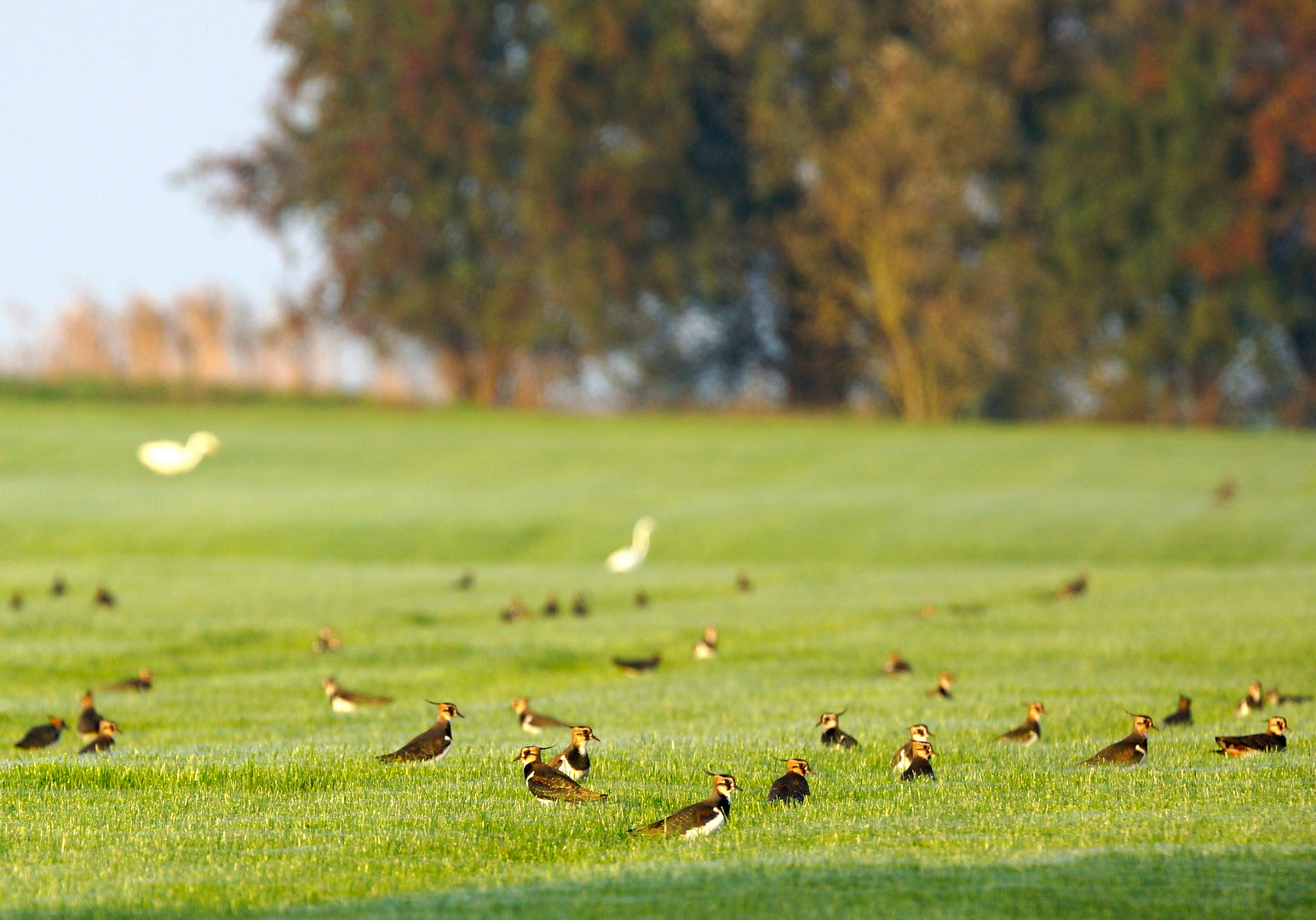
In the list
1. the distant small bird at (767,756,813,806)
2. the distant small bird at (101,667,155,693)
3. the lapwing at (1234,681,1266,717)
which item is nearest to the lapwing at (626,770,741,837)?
the distant small bird at (767,756,813,806)

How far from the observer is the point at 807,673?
2447 cm

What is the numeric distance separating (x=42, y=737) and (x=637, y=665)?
28.4ft

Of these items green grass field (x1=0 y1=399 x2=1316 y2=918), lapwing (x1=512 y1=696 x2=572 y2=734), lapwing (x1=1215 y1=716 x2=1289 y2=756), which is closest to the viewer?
green grass field (x1=0 y1=399 x2=1316 y2=918)

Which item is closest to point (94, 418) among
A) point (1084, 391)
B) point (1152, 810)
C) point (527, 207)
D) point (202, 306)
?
point (202, 306)

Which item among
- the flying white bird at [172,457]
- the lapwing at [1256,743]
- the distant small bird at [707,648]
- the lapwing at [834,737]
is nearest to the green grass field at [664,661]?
the lapwing at [1256,743]

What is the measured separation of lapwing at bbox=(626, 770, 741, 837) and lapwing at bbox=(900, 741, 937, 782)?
2.28 m

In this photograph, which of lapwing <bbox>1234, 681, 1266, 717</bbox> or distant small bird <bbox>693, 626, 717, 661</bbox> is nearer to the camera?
lapwing <bbox>1234, 681, 1266, 717</bbox>

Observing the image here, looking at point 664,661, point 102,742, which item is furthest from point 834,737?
point 664,661

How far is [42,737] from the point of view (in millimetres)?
17641

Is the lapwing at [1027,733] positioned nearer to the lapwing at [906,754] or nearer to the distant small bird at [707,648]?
the lapwing at [906,754]

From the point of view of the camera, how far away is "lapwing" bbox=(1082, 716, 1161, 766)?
14195 mm

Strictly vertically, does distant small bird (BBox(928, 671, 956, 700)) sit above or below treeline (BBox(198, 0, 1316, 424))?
below

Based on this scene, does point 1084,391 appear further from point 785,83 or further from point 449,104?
point 449,104

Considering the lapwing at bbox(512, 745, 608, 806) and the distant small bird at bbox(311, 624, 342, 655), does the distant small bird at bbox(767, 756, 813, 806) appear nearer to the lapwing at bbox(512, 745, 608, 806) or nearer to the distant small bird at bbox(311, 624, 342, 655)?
the lapwing at bbox(512, 745, 608, 806)
